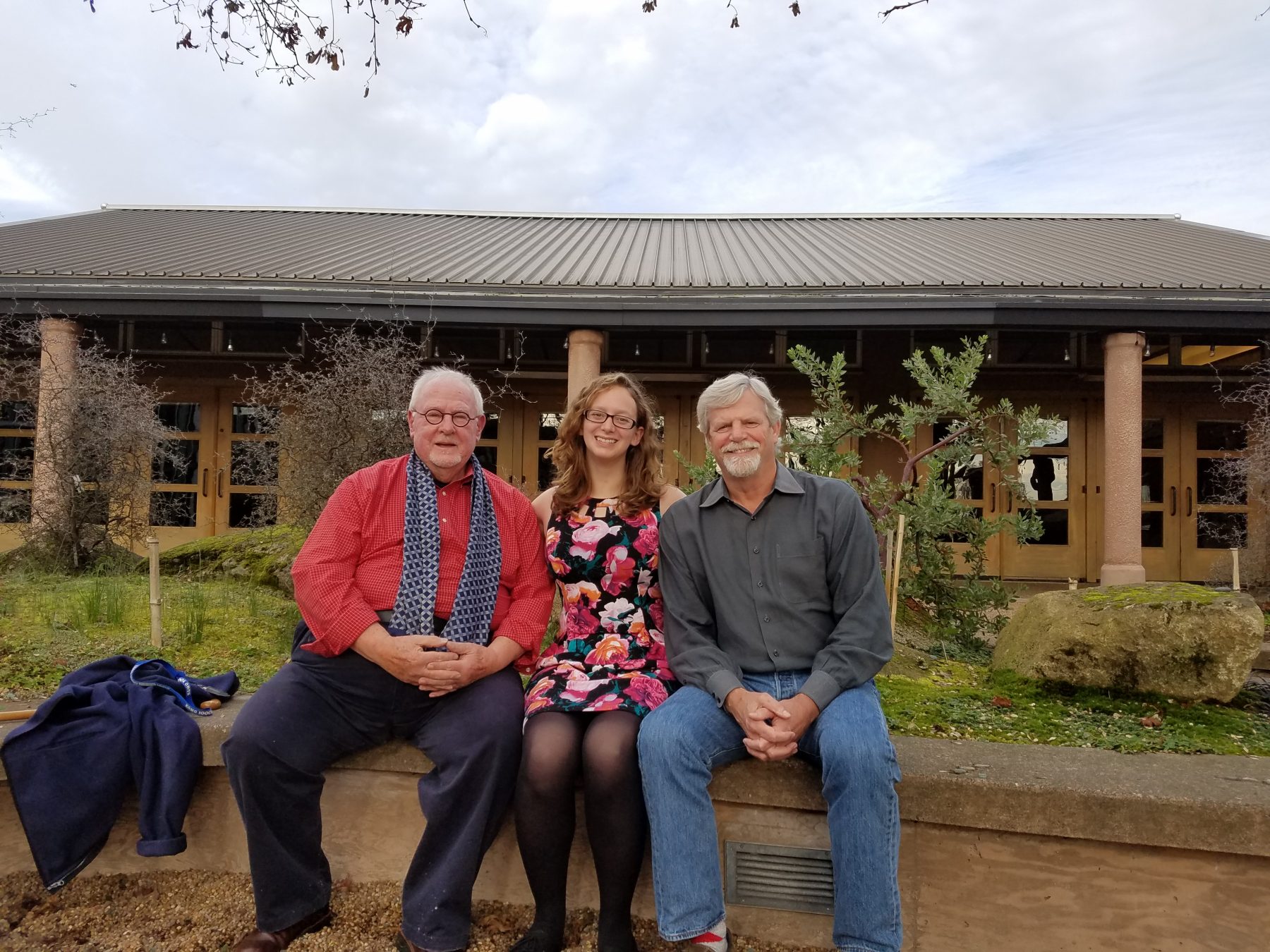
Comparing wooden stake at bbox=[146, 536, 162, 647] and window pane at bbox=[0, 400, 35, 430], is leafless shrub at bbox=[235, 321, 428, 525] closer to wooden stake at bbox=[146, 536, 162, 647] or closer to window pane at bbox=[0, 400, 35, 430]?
wooden stake at bbox=[146, 536, 162, 647]

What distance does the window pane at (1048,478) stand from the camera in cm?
1028

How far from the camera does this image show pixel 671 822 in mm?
2068

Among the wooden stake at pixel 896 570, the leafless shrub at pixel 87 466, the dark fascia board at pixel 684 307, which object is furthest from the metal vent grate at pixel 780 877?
the dark fascia board at pixel 684 307

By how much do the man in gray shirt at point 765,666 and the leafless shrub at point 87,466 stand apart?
5965 millimetres

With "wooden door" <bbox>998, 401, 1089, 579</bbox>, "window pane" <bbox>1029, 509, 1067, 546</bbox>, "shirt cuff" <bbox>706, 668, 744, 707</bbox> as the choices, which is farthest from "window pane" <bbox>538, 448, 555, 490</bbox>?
"shirt cuff" <bbox>706, 668, 744, 707</bbox>

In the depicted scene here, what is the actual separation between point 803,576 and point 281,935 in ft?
5.90

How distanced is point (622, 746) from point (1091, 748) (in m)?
1.58

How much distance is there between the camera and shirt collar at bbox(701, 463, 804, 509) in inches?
98.8

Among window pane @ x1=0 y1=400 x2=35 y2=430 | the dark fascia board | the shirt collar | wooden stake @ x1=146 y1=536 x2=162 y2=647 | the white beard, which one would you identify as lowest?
wooden stake @ x1=146 y1=536 x2=162 y2=647

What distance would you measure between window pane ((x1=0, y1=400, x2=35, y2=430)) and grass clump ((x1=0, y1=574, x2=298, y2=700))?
2523 mm

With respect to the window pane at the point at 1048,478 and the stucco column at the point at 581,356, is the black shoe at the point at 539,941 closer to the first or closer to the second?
the stucco column at the point at 581,356

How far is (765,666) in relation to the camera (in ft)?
7.90

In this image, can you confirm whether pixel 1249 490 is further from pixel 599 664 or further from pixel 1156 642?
pixel 599 664

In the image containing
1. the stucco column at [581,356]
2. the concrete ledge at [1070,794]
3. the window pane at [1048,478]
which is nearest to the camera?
→ the concrete ledge at [1070,794]
